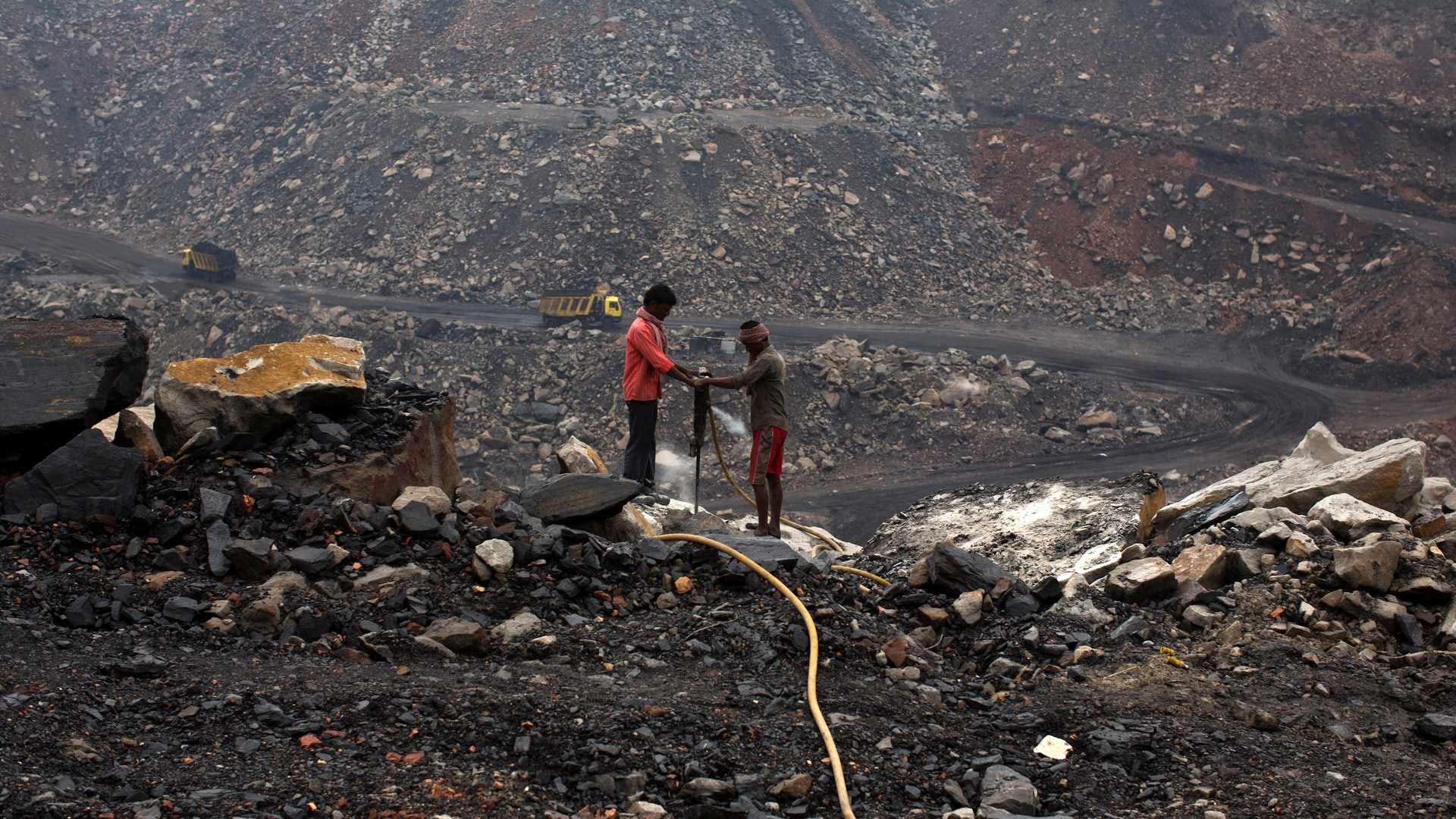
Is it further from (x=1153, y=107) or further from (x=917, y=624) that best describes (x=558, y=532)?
(x=1153, y=107)

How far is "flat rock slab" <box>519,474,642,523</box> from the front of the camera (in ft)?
18.7

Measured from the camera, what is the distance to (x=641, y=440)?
712 centimetres

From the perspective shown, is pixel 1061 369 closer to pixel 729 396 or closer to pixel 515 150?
pixel 729 396

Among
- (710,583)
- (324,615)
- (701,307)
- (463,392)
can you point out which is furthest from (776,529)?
(701,307)

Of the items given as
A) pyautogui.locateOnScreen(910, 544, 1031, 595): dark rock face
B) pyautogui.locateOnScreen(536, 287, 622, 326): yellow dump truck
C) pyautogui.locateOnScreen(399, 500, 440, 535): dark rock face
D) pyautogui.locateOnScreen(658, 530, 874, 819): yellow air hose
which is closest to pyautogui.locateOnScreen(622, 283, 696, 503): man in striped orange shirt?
pyautogui.locateOnScreen(658, 530, 874, 819): yellow air hose

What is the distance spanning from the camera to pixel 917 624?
5.21 m

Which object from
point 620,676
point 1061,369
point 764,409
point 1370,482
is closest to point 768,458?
point 764,409

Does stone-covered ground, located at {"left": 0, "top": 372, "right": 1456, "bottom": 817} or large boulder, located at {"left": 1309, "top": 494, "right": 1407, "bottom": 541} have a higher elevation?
large boulder, located at {"left": 1309, "top": 494, "right": 1407, "bottom": 541}

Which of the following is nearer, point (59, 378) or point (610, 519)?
point (59, 378)

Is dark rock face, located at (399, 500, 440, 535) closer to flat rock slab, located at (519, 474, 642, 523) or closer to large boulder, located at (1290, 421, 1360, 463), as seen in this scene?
flat rock slab, located at (519, 474, 642, 523)

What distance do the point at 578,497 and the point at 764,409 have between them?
64.3 inches

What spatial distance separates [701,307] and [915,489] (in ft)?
23.4

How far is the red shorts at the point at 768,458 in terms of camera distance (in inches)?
265

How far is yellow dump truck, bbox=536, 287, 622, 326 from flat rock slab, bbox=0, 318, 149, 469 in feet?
39.1
